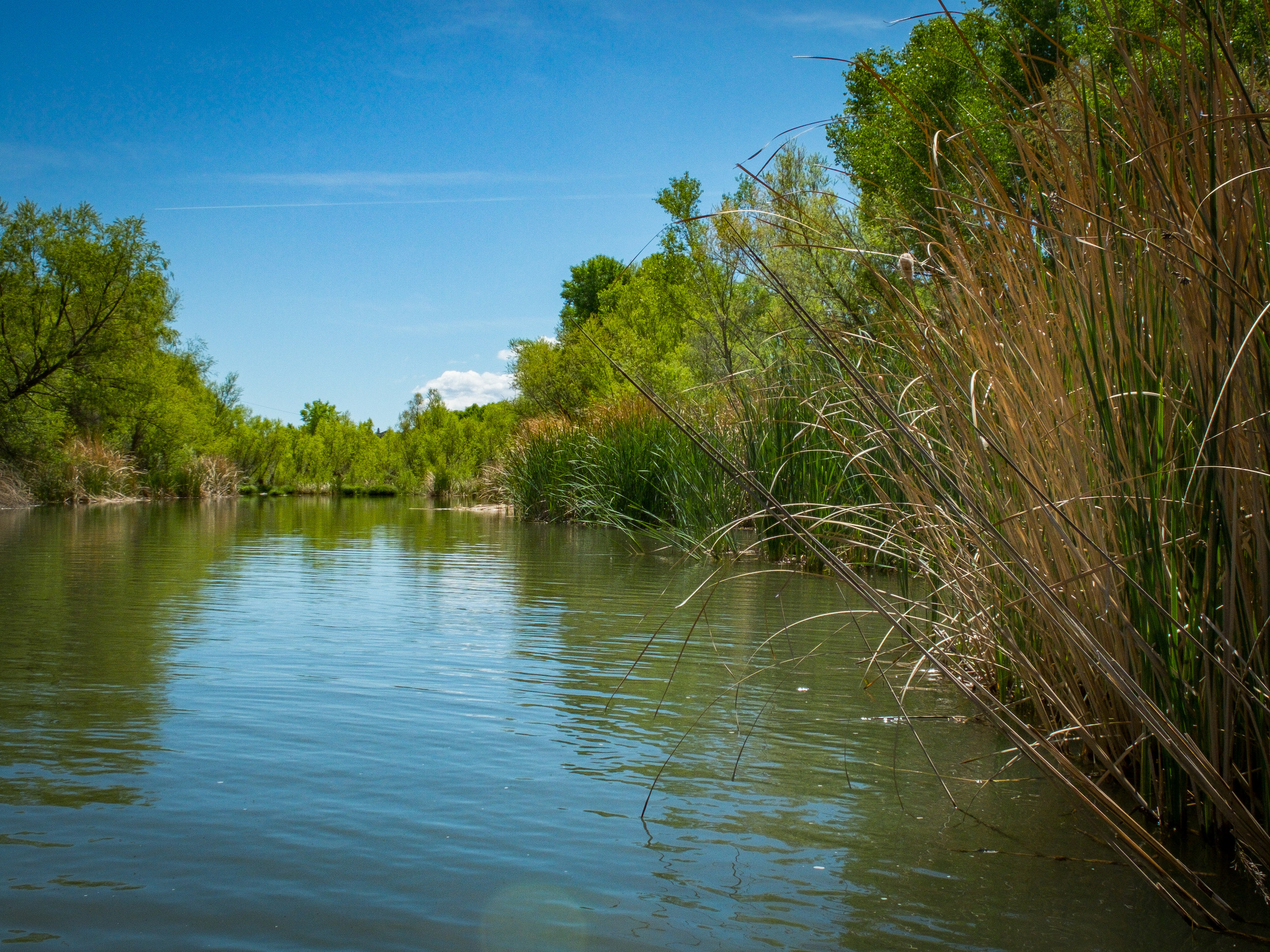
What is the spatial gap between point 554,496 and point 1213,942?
1364cm

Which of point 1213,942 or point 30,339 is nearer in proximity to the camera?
point 1213,942

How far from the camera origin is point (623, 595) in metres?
5.70

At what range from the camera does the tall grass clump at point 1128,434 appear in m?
1.56

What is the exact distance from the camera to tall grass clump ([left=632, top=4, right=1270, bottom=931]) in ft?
5.13

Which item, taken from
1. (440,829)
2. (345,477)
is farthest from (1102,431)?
(345,477)

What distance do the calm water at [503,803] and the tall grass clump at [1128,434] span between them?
25 cm

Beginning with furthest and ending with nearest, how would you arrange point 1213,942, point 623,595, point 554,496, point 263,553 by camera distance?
point 554,496, point 263,553, point 623,595, point 1213,942

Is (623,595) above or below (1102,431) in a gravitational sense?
below

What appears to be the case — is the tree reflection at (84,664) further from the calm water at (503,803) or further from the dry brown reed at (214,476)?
the dry brown reed at (214,476)

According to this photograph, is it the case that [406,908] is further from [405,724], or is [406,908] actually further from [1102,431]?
[1102,431]

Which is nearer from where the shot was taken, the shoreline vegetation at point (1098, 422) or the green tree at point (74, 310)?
the shoreline vegetation at point (1098, 422)

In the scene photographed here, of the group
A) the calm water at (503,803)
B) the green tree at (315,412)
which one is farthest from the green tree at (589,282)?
the calm water at (503,803)

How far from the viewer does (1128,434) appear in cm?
193

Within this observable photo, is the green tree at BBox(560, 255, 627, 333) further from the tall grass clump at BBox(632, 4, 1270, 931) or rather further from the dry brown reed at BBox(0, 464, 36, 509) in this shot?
the tall grass clump at BBox(632, 4, 1270, 931)
